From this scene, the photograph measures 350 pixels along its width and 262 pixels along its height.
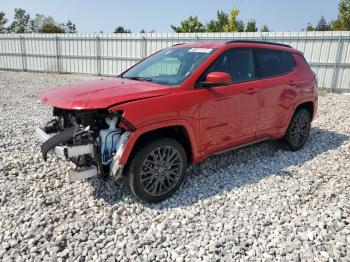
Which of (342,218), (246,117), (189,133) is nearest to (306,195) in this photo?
(342,218)

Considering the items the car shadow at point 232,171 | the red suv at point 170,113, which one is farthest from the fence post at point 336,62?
the red suv at point 170,113

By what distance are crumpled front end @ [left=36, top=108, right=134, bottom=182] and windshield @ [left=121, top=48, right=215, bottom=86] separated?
0.95 m

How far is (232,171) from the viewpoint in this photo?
467cm

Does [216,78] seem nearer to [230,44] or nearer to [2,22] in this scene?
[230,44]

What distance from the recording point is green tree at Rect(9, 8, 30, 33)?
137 ft

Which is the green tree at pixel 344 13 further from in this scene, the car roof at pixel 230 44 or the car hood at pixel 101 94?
the car hood at pixel 101 94

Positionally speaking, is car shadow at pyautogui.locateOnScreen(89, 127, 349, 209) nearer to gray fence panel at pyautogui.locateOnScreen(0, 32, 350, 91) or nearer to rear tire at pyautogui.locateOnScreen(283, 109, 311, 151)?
rear tire at pyautogui.locateOnScreen(283, 109, 311, 151)

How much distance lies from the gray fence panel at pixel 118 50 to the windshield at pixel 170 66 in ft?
28.3

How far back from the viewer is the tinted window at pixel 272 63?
4.79m

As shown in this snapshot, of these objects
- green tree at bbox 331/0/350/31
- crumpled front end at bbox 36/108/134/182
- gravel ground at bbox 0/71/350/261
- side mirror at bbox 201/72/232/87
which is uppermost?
green tree at bbox 331/0/350/31

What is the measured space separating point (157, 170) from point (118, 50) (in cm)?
1471

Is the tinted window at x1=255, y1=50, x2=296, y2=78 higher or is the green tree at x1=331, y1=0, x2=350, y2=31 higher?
the green tree at x1=331, y1=0, x2=350, y2=31

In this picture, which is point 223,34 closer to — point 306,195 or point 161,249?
point 306,195

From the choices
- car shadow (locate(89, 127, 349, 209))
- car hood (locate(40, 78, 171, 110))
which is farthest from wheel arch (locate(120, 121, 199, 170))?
car shadow (locate(89, 127, 349, 209))
